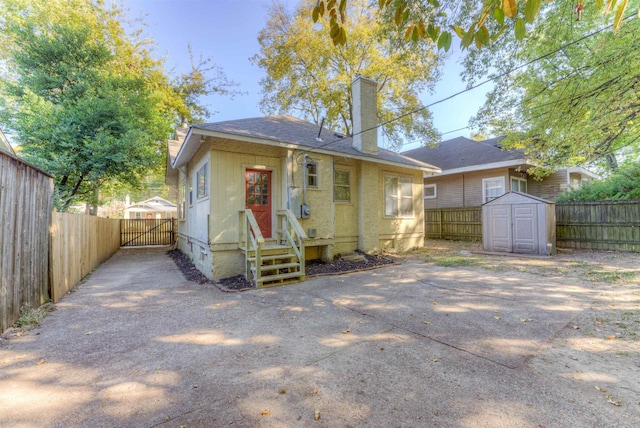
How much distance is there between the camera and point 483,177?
14.9 m

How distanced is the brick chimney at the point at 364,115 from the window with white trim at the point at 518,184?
9.29 m

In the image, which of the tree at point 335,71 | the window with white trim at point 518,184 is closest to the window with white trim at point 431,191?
the tree at point 335,71

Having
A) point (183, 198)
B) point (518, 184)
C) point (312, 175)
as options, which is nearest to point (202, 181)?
point (312, 175)

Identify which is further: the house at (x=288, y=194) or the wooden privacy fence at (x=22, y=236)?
the house at (x=288, y=194)

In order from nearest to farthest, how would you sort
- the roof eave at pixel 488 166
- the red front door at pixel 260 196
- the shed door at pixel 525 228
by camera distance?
the red front door at pixel 260 196 → the shed door at pixel 525 228 → the roof eave at pixel 488 166

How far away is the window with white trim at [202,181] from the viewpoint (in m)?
7.34

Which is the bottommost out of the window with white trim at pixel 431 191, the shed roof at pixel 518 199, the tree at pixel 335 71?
the shed roof at pixel 518 199

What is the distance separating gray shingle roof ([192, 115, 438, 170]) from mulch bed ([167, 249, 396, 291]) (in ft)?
10.6

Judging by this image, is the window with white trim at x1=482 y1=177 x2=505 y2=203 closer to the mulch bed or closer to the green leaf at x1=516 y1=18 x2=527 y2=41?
the mulch bed

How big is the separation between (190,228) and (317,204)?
489cm

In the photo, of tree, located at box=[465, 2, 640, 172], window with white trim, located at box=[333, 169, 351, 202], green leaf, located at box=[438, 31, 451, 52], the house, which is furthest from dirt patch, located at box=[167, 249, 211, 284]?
tree, located at box=[465, 2, 640, 172]

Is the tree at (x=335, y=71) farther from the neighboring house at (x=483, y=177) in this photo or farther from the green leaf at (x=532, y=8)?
the green leaf at (x=532, y=8)

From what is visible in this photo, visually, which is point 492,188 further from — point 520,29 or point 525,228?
point 520,29

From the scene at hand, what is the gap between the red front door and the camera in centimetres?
752
